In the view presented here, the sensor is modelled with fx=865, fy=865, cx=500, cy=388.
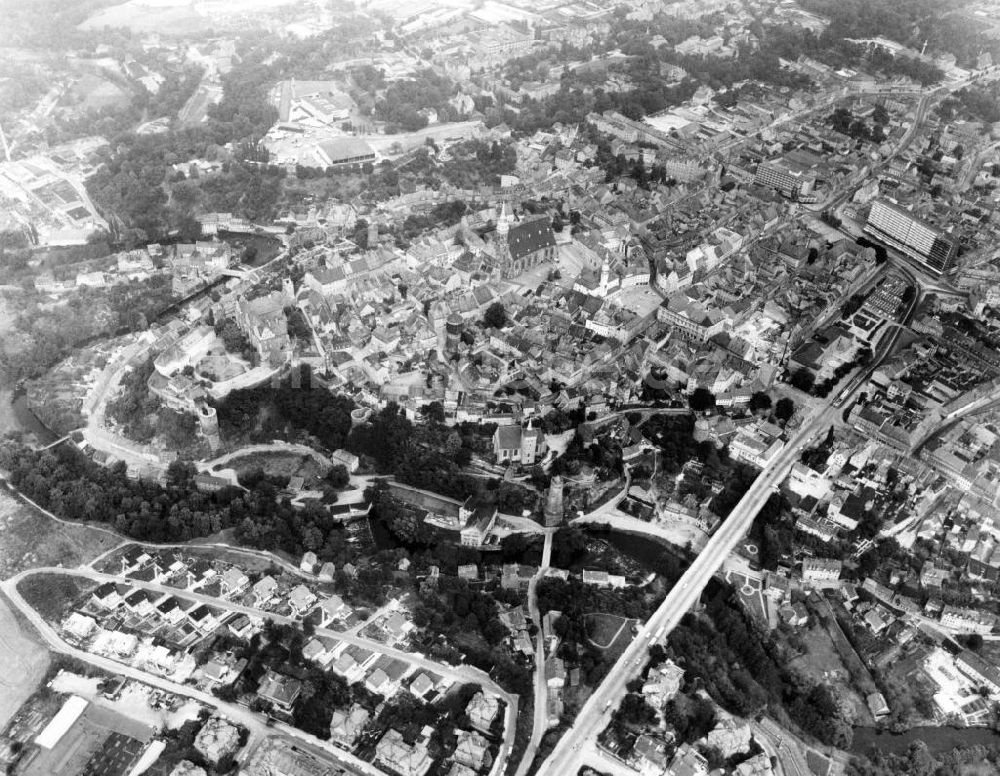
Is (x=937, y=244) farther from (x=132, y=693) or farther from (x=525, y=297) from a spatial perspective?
(x=132, y=693)

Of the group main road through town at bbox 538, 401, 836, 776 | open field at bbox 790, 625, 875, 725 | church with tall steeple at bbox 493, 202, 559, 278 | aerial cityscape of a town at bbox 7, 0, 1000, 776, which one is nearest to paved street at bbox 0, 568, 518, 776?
aerial cityscape of a town at bbox 7, 0, 1000, 776

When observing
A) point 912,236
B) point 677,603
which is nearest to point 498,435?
point 677,603

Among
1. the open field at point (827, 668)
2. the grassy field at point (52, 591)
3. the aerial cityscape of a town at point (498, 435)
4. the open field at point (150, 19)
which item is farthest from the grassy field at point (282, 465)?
the open field at point (150, 19)

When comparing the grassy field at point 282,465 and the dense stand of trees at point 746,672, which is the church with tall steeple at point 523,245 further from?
the dense stand of trees at point 746,672

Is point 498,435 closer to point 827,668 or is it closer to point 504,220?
point 827,668

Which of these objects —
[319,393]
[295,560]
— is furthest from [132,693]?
[319,393]
